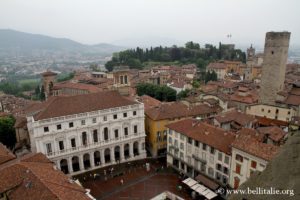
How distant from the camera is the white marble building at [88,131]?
1789 inches

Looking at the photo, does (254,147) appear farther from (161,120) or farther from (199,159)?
(161,120)

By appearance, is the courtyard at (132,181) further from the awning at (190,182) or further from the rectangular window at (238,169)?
the rectangular window at (238,169)

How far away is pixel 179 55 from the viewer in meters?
193

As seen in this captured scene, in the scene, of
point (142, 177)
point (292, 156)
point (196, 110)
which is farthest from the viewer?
point (196, 110)

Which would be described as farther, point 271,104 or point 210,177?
point 271,104

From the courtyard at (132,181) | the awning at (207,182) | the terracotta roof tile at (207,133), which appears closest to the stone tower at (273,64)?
the terracotta roof tile at (207,133)

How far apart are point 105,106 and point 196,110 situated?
22.2m

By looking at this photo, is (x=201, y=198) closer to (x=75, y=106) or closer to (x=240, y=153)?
(x=240, y=153)

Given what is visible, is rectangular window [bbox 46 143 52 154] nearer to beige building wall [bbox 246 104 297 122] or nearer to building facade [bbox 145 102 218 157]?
building facade [bbox 145 102 218 157]

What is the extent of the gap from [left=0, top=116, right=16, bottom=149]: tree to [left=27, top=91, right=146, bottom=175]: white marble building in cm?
1534

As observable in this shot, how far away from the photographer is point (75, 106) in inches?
1903

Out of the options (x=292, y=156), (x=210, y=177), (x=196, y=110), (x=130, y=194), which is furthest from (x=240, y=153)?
(x=292, y=156)

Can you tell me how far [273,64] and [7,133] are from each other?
69.6 m

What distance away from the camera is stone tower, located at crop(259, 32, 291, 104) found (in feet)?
206
